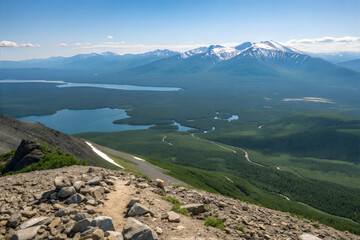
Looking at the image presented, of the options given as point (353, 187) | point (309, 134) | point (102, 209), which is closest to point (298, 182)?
point (353, 187)

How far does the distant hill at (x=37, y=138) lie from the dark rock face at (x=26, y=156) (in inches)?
645

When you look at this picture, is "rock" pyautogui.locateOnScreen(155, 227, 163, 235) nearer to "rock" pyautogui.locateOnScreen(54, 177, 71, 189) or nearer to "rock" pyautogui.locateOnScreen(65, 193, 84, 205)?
"rock" pyautogui.locateOnScreen(65, 193, 84, 205)

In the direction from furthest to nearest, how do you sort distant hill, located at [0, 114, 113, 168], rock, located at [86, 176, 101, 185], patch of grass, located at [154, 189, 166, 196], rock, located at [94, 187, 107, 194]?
distant hill, located at [0, 114, 113, 168]
patch of grass, located at [154, 189, 166, 196]
rock, located at [86, 176, 101, 185]
rock, located at [94, 187, 107, 194]

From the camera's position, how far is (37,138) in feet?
167

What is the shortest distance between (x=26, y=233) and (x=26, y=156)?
63.8ft

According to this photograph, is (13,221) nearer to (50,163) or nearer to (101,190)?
(101,190)

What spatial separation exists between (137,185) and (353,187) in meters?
108

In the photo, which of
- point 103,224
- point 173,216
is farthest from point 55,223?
point 173,216

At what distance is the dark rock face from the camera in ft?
86.3

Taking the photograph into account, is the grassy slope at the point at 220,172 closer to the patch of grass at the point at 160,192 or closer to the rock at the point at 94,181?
the patch of grass at the point at 160,192

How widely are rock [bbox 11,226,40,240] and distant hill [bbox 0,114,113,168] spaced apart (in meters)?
36.8

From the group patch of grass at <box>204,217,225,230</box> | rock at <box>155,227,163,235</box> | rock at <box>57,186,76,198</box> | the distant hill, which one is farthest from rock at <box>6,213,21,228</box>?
the distant hill

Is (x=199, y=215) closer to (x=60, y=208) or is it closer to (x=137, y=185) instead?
(x=137, y=185)

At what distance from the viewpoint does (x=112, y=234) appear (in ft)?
33.4
